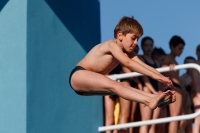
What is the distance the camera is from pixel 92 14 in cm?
1048

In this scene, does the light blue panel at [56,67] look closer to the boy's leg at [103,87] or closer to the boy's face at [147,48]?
the boy's face at [147,48]

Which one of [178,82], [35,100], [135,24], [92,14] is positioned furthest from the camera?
[92,14]

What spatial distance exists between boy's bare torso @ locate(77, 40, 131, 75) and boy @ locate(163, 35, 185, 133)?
2.08 metres

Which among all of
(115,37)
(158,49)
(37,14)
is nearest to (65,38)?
(37,14)

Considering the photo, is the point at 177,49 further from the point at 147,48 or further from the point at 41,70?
the point at 41,70

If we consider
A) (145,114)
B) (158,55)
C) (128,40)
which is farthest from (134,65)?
(158,55)

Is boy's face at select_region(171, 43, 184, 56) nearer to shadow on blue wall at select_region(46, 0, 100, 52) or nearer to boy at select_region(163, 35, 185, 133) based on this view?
boy at select_region(163, 35, 185, 133)

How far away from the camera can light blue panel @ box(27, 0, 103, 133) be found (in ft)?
30.1

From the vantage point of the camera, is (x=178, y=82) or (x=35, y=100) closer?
(x=35, y=100)

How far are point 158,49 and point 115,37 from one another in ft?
8.47
